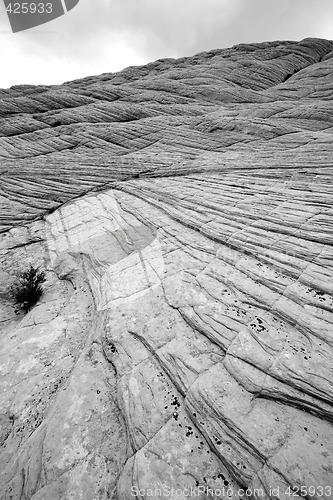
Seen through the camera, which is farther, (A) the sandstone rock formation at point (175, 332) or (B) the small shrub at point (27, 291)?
(B) the small shrub at point (27, 291)

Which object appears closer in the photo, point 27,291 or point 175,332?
point 175,332

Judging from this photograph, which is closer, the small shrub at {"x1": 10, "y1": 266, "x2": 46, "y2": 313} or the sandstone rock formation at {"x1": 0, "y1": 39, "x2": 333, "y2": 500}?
the sandstone rock formation at {"x1": 0, "y1": 39, "x2": 333, "y2": 500}

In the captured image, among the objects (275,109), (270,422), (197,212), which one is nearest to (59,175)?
(197,212)

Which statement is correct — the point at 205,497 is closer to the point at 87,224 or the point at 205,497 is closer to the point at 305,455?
the point at 305,455
